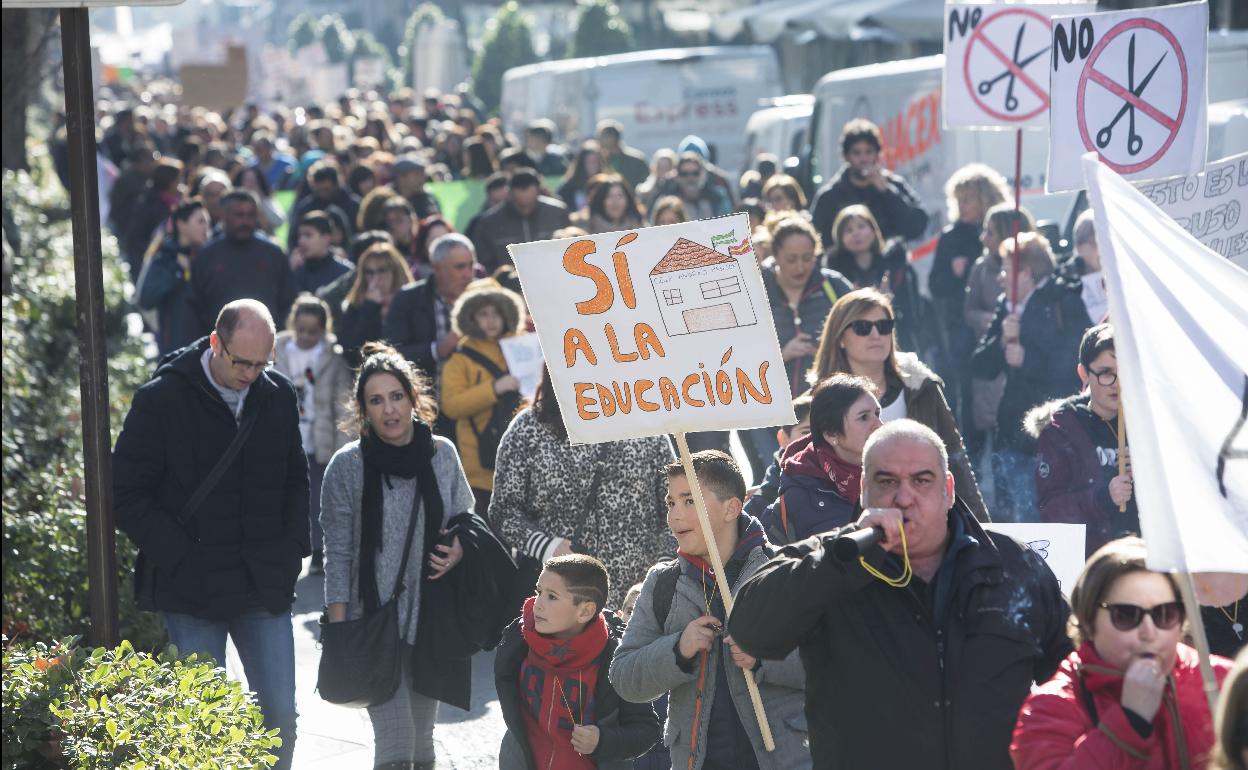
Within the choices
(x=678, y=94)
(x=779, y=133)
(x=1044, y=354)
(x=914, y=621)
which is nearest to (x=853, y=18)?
(x=678, y=94)

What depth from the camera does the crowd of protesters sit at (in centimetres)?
404

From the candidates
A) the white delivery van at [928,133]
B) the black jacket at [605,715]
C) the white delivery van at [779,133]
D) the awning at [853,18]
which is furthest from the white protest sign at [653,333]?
the awning at [853,18]

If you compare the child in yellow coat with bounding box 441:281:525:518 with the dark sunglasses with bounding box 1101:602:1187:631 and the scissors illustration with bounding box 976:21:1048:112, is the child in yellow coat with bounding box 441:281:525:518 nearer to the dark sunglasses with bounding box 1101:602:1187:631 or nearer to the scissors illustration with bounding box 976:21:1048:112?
the scissors illustration with bounding box 976:21:1048:112

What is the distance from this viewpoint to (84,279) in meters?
5.93

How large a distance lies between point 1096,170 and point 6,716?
3.35 m

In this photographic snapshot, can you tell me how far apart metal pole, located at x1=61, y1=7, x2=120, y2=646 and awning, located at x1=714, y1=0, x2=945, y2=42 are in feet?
70.7

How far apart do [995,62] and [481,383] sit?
4039mm

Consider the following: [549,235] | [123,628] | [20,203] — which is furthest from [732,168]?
[123,628]

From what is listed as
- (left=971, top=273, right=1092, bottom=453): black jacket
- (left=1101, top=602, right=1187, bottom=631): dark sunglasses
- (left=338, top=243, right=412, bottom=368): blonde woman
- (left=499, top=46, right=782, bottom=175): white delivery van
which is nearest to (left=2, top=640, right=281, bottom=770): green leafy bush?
(left=1101, top=602, right=1187, bottom=631): dark sunglasses

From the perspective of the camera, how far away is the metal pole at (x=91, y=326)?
584 cm

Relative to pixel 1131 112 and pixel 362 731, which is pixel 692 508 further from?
pixel 1131 112

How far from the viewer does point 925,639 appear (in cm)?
406

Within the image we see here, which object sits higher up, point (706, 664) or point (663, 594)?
point (663, 594)

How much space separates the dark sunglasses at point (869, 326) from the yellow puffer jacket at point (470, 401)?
2020 millimetres
